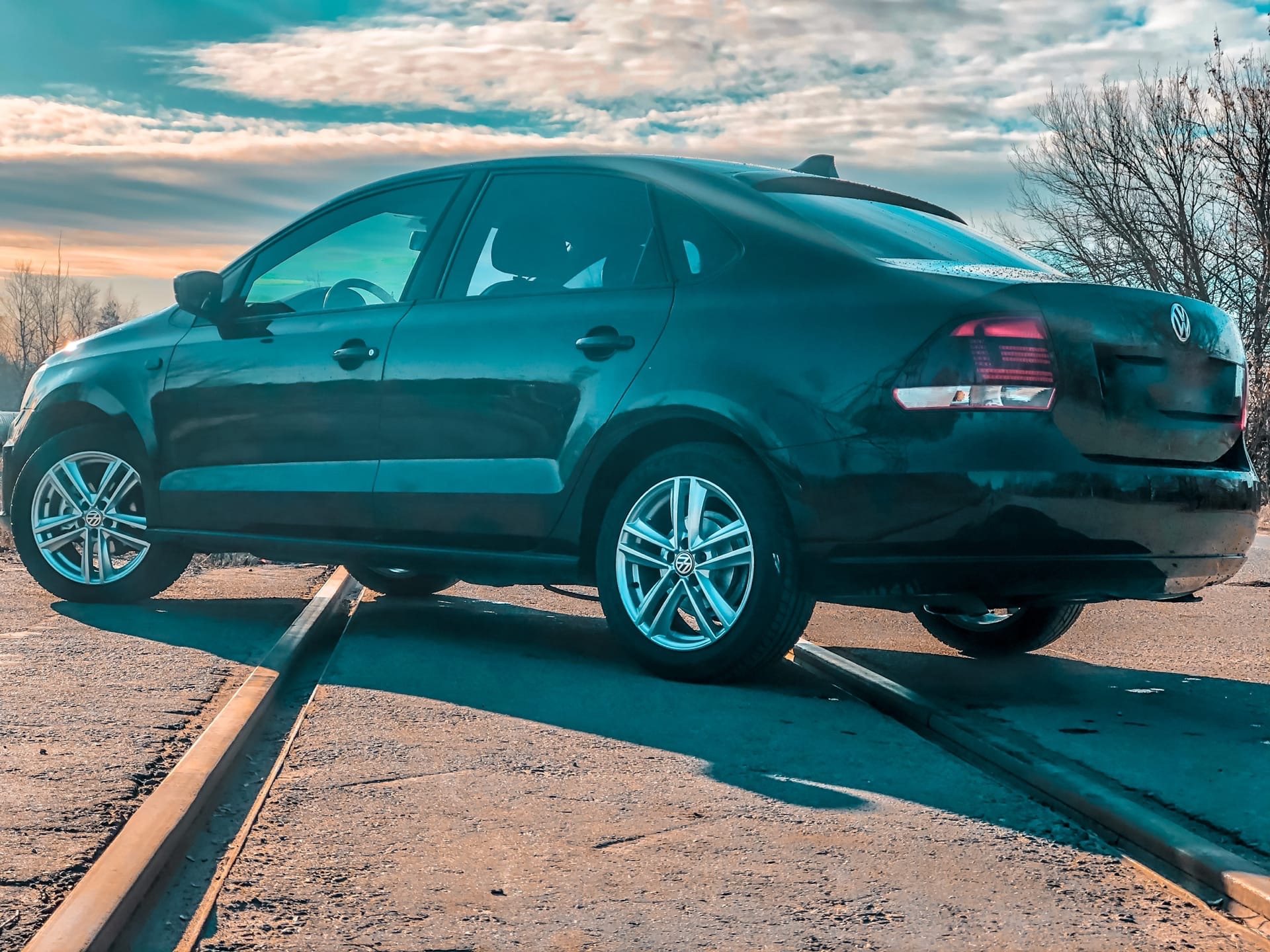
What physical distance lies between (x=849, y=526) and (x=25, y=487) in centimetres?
429

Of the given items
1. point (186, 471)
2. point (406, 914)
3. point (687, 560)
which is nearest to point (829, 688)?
point (687, 560)

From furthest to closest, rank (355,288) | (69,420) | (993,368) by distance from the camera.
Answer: (69,420)
(355,288)
(993,368)

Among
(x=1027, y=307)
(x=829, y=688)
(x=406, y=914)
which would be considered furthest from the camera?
(x=829, y=688)

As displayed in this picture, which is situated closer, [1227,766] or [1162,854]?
[1162,854]

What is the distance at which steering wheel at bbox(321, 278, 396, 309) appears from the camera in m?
6.15

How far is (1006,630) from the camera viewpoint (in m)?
6.07

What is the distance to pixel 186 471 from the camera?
6.61 meters

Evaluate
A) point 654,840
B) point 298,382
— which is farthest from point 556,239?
point 654,840

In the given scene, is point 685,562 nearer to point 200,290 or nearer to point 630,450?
point 630,450

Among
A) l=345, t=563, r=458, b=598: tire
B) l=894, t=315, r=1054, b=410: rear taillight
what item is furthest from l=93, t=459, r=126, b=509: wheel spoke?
l=894, t=315, r=1054, b=410: rear taillight

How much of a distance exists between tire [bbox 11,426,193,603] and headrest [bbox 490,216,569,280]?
2.11 metres

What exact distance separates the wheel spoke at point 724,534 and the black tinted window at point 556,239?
94 centimetres

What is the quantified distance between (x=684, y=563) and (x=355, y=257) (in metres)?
2.23

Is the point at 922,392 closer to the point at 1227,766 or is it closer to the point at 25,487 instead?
the point at 1227,766
